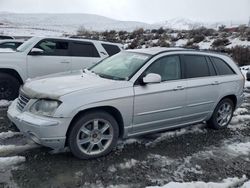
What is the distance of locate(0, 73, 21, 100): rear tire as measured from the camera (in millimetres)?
7227

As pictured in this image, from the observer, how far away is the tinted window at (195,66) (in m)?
5.52

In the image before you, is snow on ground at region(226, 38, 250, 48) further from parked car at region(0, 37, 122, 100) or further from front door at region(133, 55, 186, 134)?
front door at region(133, 55, 186, 134)

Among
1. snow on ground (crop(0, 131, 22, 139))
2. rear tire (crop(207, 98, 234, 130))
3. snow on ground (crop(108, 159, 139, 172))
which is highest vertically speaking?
rear tire (crop(207, 98, 234, 130))

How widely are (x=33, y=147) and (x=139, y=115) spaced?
1.72m

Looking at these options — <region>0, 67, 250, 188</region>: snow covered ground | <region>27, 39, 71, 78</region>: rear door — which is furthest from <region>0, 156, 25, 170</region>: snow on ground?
<region>27, 39, 71, 78</region>: rear door

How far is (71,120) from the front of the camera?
4172 mm

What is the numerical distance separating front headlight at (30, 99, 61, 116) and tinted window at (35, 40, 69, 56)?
3956 millimetres

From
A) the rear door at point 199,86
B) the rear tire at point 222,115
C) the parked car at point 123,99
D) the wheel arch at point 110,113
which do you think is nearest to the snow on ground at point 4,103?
the parked car at point 123,99

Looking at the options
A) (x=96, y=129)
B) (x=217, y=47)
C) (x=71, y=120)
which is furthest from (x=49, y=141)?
(x=217, y=47)

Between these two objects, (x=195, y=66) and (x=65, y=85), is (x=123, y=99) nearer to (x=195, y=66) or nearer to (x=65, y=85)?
(x=65, y=85)

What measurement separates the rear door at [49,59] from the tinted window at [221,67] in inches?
155

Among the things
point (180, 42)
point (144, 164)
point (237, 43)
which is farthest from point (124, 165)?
point (180, 42)

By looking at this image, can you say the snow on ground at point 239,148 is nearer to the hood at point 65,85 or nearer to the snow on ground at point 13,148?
the hood at point 65,85

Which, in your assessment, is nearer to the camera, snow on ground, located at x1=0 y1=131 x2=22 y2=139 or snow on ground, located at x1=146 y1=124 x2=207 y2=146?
snow on ground, located at x1=0 y1=131 x2=22 y2=139
